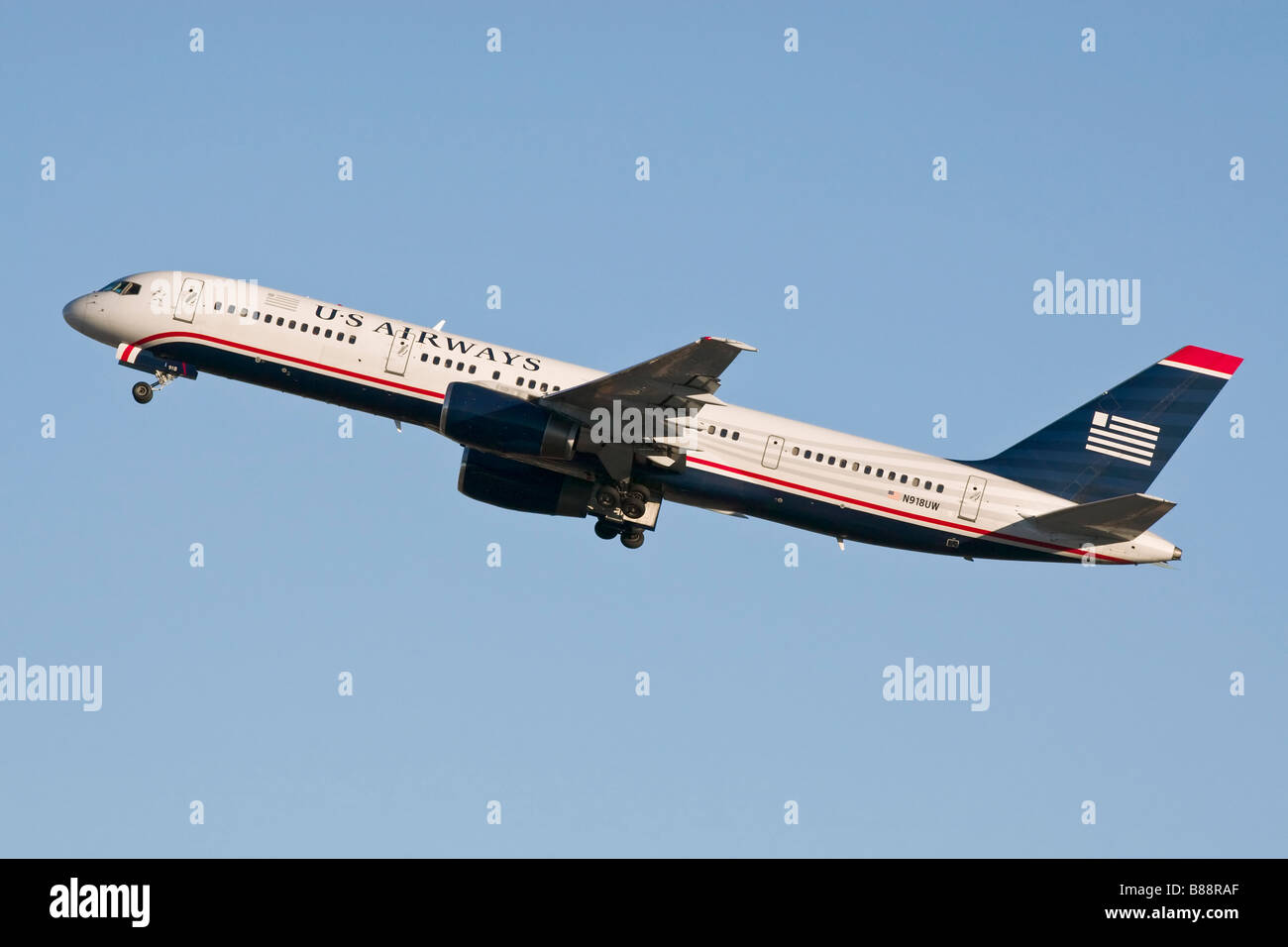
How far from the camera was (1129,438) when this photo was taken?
183 feet

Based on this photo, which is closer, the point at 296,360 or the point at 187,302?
the point at 296,360

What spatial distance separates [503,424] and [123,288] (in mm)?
14876

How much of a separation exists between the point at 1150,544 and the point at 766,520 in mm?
12701

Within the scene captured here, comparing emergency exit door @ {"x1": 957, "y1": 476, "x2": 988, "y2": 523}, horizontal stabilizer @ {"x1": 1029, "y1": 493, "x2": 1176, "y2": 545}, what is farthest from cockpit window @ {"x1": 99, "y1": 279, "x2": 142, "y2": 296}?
horizontal stabilizer @ {"x1": 1029, "y1": 493, "x2": 1176, "y2": 545}

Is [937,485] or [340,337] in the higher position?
[340,337]

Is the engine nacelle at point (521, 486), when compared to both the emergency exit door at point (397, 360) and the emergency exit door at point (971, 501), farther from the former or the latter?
the emergency exit door at point (971, 501)

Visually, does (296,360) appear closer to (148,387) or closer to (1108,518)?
(148,387)

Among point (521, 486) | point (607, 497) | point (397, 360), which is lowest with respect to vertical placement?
point (607, 497)

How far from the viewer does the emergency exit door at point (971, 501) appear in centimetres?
5441

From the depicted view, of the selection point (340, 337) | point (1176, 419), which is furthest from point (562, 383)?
point (1176, 419)

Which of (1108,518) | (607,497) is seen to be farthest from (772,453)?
(1108,518)

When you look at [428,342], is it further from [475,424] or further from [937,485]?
[937,485]
